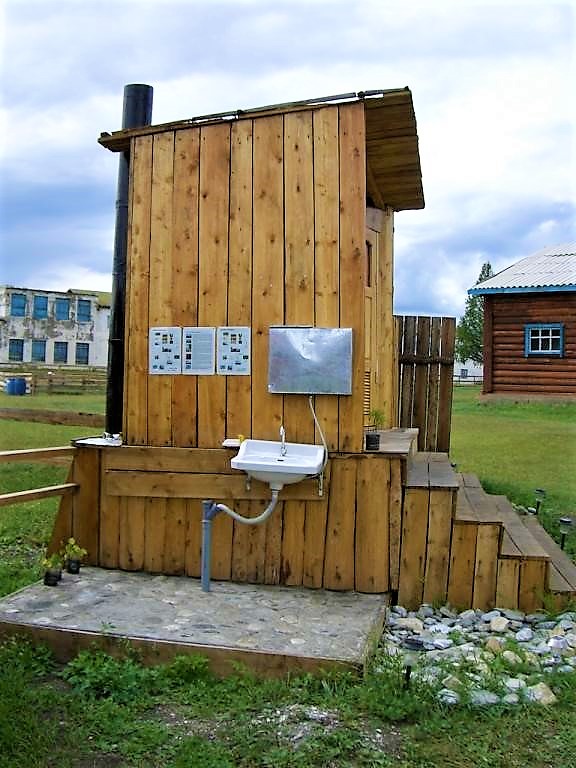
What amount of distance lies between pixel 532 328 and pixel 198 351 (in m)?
14.3

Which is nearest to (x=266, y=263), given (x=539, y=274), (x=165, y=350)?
(x=165, y=350)

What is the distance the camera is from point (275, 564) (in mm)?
4801

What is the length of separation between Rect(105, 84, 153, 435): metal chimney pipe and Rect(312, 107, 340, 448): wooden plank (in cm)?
157

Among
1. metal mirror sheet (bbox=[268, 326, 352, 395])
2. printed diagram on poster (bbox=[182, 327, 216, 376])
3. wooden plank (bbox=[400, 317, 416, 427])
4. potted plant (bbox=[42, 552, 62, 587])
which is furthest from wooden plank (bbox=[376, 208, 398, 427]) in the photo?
potted plant (bbox=[42, 552, 62, 587])

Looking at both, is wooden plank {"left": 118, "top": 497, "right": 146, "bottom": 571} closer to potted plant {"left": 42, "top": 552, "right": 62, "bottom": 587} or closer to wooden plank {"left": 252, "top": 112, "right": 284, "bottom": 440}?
potted plant {"left": 42, "top": 552, "right": 62, "bottom": 587}

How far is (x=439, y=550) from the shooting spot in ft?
15.0

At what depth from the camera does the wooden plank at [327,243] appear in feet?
15.5

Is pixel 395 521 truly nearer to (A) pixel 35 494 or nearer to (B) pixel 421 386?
(A) pixel 35 494

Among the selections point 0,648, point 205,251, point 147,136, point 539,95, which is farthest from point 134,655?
point 539,95

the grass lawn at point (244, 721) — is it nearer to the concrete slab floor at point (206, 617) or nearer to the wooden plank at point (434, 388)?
the concrete slab floor at point (206, 617)

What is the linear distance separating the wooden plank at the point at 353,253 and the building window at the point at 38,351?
1039 cm

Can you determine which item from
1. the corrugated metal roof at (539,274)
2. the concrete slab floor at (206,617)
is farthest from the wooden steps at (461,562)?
the corrugated metal roof at (539,274)

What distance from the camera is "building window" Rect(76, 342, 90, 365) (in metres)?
15.2

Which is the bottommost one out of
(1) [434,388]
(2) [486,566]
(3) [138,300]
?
(2) [486,566]
